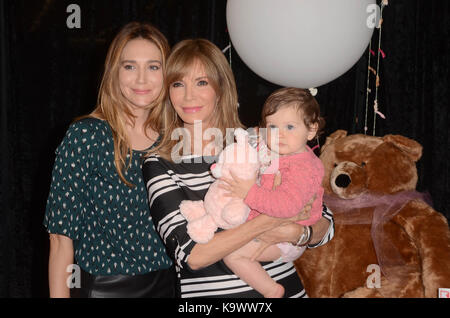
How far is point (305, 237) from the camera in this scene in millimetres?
1454

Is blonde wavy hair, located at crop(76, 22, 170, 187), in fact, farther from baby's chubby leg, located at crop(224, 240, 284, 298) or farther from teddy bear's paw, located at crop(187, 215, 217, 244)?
baby's chubby leg, located at crop(224, 240, 284, 298)

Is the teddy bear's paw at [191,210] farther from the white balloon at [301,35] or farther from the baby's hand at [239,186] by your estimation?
the white balloon at [301,35]

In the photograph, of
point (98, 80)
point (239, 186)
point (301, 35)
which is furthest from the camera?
point (98, 80)

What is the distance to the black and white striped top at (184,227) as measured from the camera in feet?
4.40

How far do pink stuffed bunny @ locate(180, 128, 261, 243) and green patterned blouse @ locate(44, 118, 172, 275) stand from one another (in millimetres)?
257

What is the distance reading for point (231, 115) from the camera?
5.35ft

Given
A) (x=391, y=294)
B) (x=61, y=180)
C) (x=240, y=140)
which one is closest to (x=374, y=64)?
(x=391, y=294)

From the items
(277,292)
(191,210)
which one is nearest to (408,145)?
(277,292)

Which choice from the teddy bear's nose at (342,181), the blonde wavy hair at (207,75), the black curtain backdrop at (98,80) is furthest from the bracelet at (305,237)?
the black curtain backdrop at (98,80)

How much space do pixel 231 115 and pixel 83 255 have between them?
73 cm

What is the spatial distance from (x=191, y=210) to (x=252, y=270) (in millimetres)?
271

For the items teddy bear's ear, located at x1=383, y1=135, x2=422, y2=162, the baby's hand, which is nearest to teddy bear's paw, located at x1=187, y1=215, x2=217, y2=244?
the baby's hand

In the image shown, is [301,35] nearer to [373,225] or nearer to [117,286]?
[373,225]

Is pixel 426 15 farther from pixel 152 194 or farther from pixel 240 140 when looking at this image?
pixel 152 194
